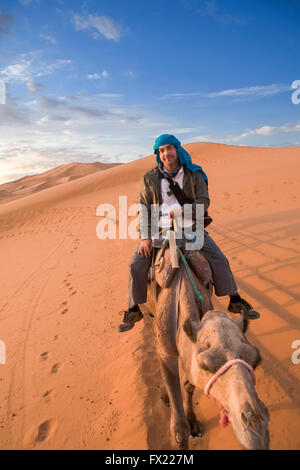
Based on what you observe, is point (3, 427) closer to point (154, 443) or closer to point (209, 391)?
point (154, 443)

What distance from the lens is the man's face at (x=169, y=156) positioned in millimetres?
3428

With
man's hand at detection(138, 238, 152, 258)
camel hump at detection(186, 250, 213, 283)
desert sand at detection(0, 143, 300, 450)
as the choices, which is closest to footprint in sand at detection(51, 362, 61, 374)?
desert sand at detection(0, 143, 300, 450)

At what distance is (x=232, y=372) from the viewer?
157cm

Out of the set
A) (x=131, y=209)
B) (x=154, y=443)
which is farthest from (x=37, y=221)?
(x=154, y=443)

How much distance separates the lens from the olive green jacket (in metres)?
3.55

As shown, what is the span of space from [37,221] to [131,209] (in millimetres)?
7965

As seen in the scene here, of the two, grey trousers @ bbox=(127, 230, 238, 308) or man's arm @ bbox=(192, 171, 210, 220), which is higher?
man's arm @ bbox=(192, 171, 210, 220)

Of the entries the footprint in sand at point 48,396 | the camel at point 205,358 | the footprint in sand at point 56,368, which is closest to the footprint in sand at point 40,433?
the footprint in sand at point 48,396

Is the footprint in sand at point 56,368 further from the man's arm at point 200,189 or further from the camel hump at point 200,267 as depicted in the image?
the man's arm at point 200,189

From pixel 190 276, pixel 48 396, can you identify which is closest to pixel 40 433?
pixel 48 396

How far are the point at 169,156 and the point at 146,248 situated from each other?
1.25 metres

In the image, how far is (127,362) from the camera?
4.40 metres

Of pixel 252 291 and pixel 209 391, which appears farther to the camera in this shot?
pixel 252 291

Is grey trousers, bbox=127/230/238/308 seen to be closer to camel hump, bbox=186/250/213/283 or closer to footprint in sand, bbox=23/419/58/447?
camel hump, bbox=186/250/213/283
